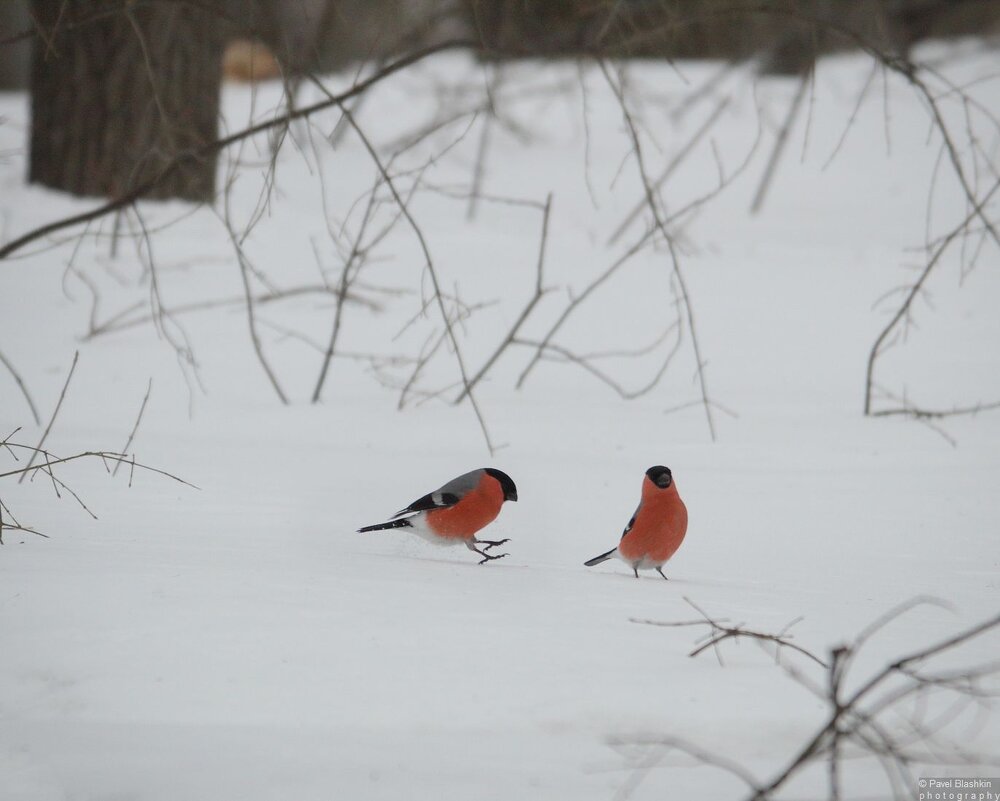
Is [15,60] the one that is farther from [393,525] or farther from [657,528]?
A: [657,528]

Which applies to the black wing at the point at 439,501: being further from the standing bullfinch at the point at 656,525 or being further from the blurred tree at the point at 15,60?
the blurred tree at the point at 15,60

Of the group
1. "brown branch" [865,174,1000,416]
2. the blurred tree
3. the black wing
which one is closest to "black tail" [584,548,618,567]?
the black wing

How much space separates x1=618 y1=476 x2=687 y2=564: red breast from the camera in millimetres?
4332

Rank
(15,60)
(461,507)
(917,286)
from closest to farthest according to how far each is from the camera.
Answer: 1. (461,507)
2. (917,286)
3. (15,60)

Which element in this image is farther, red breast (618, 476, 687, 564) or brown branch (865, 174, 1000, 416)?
brown branch (865, 174, 1000, 416)

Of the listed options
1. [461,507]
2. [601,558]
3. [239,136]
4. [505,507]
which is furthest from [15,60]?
[601,558]

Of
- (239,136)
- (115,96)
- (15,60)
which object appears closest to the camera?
(239,136)

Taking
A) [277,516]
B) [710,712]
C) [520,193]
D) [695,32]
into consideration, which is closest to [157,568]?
[277,516]

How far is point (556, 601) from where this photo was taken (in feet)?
12.1

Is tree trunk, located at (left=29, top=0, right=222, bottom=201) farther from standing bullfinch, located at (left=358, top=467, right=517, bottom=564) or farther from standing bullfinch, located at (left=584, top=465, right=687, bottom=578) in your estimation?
standing bullfinch, located at (left=584, top=465, right=687, bottom=578)

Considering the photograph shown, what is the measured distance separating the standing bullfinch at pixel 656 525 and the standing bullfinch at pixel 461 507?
0.48 m

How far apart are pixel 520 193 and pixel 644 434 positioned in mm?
6098

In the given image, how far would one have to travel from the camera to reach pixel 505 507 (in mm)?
5695

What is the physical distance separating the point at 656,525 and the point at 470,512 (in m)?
0.69
